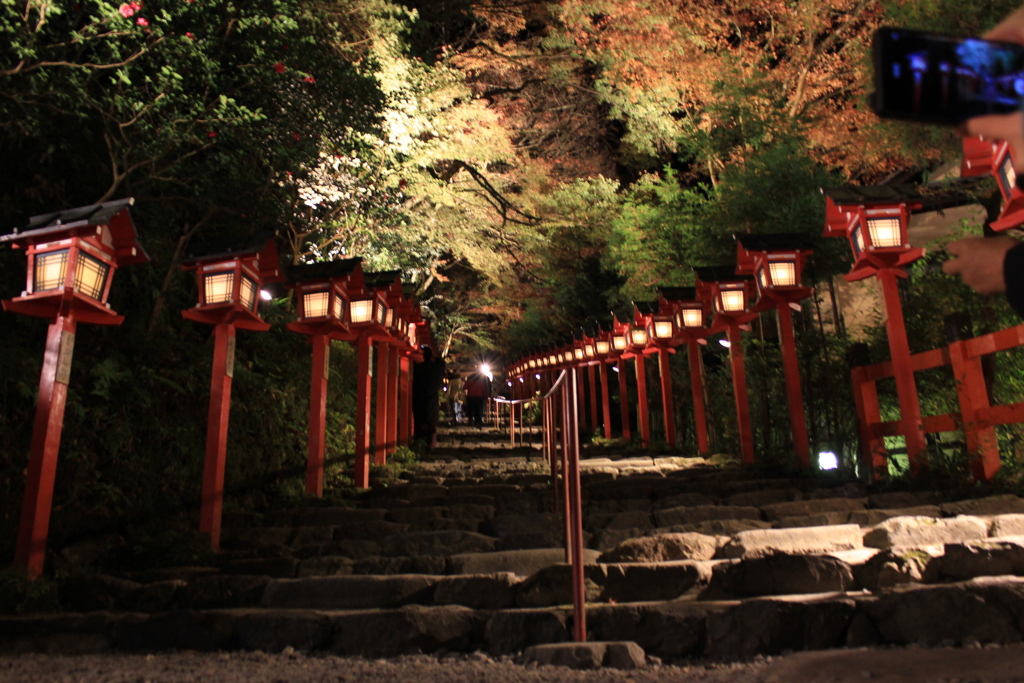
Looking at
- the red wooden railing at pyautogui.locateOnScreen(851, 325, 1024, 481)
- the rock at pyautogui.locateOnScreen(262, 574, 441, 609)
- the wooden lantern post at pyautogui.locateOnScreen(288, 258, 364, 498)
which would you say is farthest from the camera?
the wooden lantern post at pyautogui.locateOnScreen(288, 258, 364, 498)

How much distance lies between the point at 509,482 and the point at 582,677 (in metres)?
6.45

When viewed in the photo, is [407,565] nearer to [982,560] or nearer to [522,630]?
[522,630]

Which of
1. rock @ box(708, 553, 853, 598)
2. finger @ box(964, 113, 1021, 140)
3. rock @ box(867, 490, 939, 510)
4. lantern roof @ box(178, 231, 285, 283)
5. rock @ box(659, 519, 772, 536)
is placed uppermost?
lantern roof @ box(178, 231, 285, 283)

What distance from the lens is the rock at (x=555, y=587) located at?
4.53m

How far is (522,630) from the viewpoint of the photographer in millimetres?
4191

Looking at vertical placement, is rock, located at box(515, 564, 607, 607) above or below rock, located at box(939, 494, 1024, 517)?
below

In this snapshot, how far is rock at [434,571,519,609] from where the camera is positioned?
466 centimetres

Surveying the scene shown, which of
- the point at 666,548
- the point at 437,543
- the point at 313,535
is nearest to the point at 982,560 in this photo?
the point at 666,548

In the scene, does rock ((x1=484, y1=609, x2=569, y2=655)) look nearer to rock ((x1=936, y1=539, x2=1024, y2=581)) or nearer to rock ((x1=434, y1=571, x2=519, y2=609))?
rock ((x1=434, y1=571, x2=519, y2=609))

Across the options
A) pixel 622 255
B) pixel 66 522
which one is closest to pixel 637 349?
pixel 622 255

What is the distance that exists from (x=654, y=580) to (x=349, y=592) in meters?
2.17

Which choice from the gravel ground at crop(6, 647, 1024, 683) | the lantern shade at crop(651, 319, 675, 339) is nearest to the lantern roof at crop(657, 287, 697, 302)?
the lantern shade at crop(651, 319, 675, 339)

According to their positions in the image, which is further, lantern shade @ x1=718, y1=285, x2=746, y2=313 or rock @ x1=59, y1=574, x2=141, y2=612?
lantern shade @ x1=718, y1=285, x2=746, y2=313

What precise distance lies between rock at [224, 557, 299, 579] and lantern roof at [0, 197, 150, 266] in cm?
287
